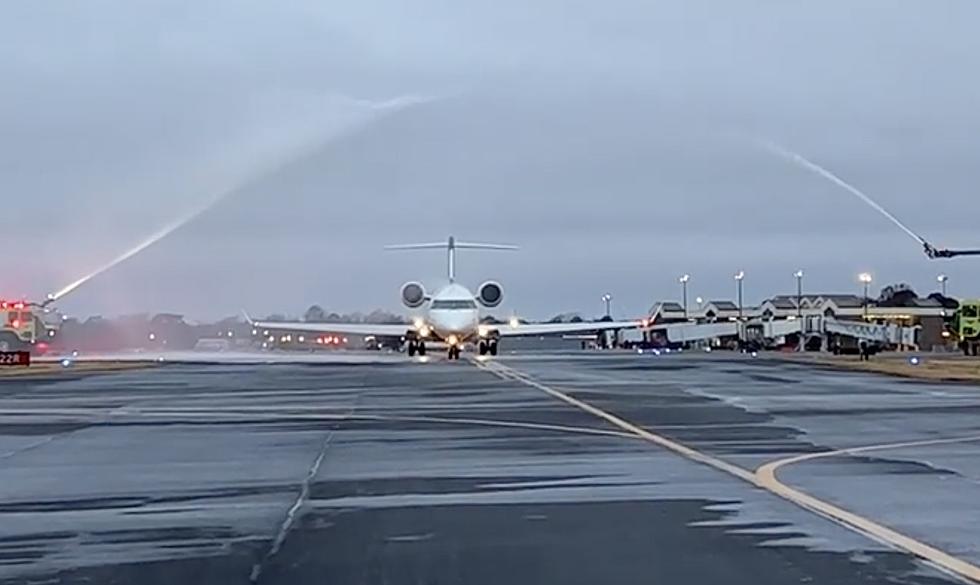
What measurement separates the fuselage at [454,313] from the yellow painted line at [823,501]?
168 feet

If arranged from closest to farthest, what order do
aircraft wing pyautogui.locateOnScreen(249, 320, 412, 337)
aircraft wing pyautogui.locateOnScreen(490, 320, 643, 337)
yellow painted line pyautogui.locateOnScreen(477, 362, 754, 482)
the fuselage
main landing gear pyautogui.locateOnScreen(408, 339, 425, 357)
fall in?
1. yellow painted line pyautogui.locateOnScreen(477, 362, 754, 482)
2. the fuselage
3. main landing gear pyautogui.locateOnScreen(408, 339, 425, 357)
4. aircraft wing pyautogui.locateOnScreen(249, 320, 412, 337)
5. aircraft wing pyautogui.locateOnScreen(490, 320, 643, 337)

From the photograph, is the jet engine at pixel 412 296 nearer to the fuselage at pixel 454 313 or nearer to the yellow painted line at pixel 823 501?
the fuselage at pixel 454 313

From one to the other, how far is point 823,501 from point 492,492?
3.62 meters

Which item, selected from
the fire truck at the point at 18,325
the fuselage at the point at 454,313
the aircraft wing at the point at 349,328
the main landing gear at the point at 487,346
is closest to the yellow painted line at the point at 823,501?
the fuselage at the point at 454,313

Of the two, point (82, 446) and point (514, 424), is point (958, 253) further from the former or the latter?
point (82, 446)

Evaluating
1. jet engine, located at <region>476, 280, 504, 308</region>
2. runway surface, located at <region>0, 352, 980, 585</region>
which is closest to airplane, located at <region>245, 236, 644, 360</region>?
jet engine, located at <region>476, 280, 504, 308</region>

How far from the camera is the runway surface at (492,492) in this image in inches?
465

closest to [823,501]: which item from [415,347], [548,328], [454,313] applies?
[454,313]

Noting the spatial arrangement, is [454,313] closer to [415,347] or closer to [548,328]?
[415,347]

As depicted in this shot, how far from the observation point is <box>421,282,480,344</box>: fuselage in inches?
3236

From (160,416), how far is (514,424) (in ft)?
26.9

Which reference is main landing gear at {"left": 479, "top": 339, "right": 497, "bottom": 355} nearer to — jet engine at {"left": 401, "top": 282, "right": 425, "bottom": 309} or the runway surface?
jet engine at {"left": 401, "top": 282, "right": 425, "bottom": 309}

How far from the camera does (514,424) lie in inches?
1108

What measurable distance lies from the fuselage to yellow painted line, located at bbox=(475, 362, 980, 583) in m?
51.2
